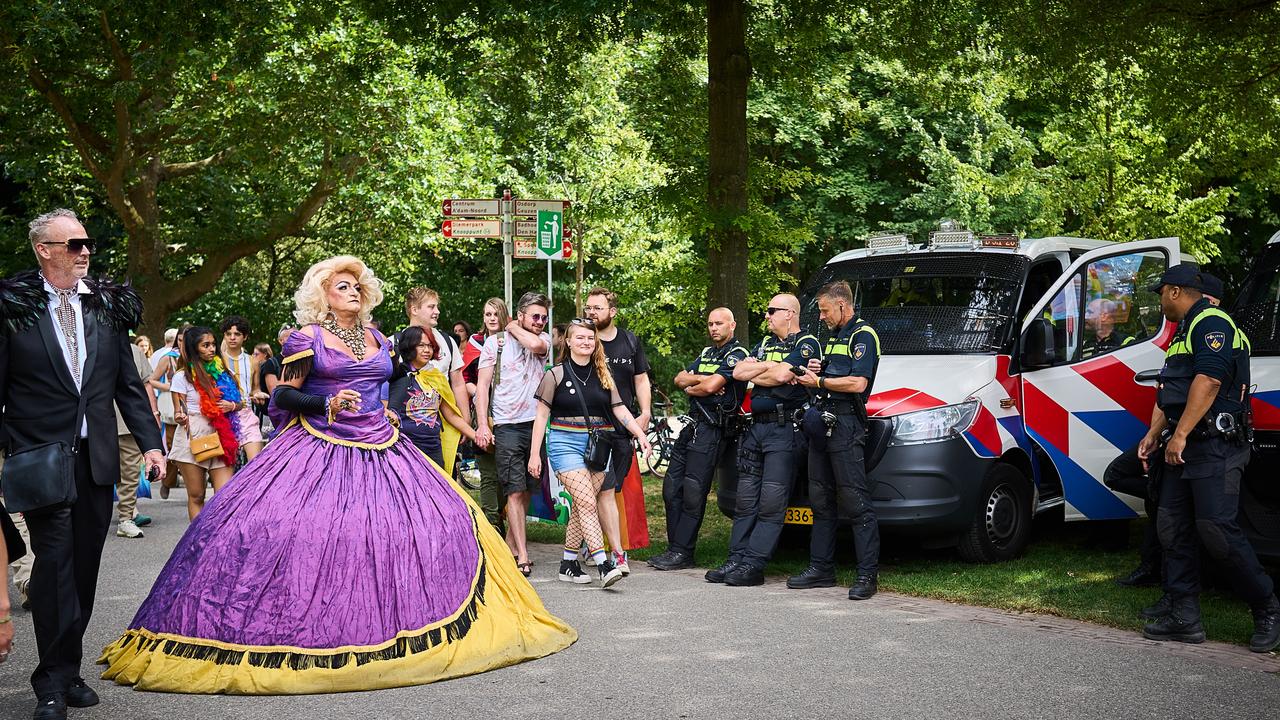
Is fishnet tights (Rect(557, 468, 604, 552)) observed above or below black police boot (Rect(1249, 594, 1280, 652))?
above

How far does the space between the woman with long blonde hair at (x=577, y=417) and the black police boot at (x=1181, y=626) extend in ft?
11.3

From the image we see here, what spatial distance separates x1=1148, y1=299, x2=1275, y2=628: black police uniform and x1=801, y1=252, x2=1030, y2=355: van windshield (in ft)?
7.34

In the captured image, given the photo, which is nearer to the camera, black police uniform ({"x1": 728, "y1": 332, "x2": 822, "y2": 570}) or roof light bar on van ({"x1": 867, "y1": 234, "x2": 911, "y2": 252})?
black police uniform ({"x1": 728, "y1": 332, "x2": 822, "y2": 570})

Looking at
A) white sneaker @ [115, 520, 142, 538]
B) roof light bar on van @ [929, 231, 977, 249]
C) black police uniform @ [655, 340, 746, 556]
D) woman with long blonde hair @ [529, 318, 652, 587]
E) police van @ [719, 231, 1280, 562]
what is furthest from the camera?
white sneaker @ [115, 520, 142, 538]

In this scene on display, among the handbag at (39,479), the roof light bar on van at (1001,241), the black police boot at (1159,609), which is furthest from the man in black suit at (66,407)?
the roof light bar on van at (1001,241)

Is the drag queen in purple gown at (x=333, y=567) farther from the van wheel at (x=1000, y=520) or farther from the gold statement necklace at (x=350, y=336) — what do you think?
the van wheel at (x=1000, y=520)

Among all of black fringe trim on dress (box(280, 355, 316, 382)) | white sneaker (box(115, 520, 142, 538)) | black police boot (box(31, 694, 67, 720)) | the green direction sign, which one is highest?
the green direction sign

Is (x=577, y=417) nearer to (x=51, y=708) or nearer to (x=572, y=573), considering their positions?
(x=572, y=573)

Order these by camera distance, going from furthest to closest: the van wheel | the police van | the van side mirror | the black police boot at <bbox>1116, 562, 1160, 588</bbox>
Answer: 1. the van side mirror
2. the van wheel
3. the police van
4. the black police boot at <bbox>1116, 562, 1160, 588</bbox>

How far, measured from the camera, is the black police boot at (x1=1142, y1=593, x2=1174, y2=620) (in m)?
7.24

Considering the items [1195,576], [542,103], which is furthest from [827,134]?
[1195,576]

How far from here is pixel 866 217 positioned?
30.6 meters

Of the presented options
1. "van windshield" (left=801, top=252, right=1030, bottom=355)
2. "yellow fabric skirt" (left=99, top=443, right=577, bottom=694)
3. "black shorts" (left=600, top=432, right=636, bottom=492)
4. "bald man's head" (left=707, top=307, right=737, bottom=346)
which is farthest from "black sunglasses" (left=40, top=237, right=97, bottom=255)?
"van windshield" (left=801, top=252, right=1030, bottom=355)

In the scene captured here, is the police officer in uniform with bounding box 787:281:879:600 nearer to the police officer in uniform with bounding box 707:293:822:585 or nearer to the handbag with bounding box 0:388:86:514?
the police officer in uniform with bounding box 707:293:822:585
